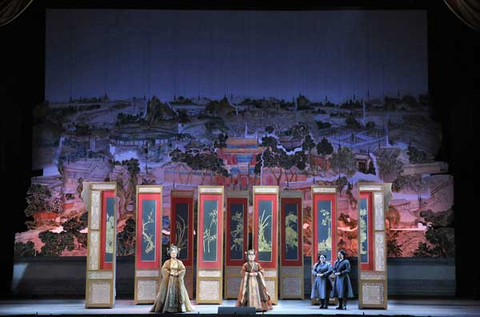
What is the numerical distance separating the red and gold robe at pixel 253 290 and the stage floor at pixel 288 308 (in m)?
0.26

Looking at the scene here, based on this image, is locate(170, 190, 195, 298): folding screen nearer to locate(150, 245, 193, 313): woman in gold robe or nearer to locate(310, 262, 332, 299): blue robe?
locate(150, 245, 193, 313): woman in gold robe

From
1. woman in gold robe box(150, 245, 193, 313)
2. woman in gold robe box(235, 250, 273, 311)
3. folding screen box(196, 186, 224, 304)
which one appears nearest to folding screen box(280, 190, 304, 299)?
woman in gold robe box(235, 250, 273, 311)

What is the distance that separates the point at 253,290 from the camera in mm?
12789

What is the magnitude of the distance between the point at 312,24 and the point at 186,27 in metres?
2.72

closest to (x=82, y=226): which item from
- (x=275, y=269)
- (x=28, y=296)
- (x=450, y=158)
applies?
(x=28, y=296)

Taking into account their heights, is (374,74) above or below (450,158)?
above

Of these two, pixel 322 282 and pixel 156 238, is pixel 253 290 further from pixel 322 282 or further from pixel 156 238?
pixel 156 238

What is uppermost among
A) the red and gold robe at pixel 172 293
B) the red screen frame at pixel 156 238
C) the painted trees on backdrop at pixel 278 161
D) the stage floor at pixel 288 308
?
the painted trees on backdrop at pixel 278 161

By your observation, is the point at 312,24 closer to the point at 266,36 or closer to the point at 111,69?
the point at 266,36

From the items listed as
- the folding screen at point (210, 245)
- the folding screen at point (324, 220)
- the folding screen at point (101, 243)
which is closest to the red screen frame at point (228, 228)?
the folding screen at point (210, 245)

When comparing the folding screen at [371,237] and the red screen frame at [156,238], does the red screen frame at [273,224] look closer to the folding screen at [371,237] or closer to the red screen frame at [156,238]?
the folding screen at [371,237]

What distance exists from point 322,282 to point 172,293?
2821 millimetres

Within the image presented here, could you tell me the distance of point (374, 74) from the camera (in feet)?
50.6

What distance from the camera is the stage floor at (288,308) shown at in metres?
12.4
